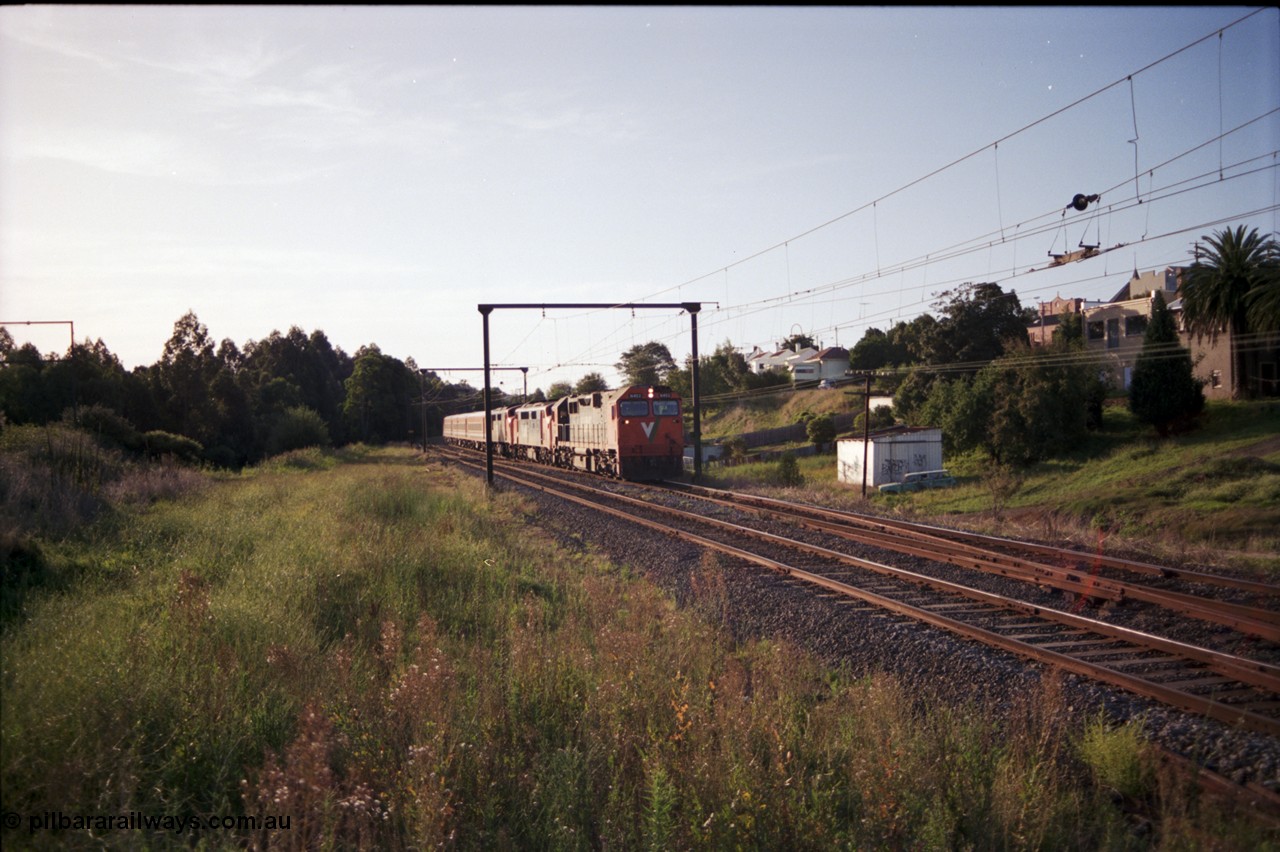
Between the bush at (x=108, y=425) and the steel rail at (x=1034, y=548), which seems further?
the bush at (x=108, y=425)

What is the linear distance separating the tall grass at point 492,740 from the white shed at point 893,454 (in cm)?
3043

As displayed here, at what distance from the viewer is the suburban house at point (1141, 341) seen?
4059 cm

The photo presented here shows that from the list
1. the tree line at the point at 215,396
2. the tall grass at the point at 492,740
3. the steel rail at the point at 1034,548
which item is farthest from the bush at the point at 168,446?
the tall grass at the point at 492,740

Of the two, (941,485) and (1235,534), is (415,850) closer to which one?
(1235,534)

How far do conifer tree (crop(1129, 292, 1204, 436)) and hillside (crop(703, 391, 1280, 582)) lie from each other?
2.69 ft

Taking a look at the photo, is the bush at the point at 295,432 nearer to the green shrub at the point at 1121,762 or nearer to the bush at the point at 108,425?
the bush at the point at 108,425

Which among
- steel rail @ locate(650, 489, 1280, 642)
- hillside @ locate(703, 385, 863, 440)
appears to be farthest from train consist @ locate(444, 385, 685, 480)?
hillside @ locate(703, 385, 863, 440)

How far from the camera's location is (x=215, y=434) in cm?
4284

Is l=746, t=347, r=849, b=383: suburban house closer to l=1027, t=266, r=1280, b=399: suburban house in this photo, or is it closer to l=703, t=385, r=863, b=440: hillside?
l=703, t=385, r=863, b=440: hillside

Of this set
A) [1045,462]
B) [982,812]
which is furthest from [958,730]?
[1045,462]

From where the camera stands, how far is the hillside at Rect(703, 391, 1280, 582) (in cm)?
1826

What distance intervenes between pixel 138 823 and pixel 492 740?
1.96 meters

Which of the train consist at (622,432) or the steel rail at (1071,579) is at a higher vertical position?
the train consist at (622,432)

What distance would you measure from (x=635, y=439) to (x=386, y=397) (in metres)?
48.0
